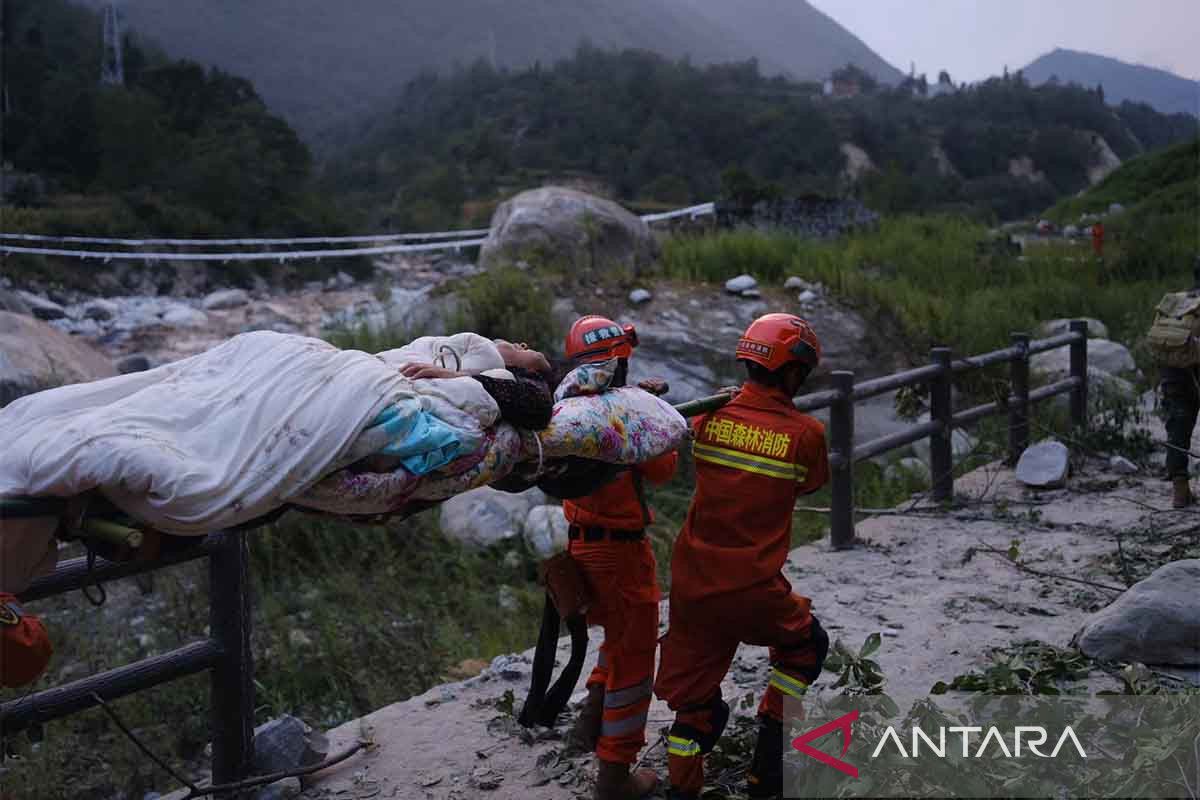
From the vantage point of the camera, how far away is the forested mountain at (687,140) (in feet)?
109

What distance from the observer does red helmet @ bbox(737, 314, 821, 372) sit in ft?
11.5

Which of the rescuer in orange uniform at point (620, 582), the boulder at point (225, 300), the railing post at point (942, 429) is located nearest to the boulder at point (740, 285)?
the railing post at point (942, 429)

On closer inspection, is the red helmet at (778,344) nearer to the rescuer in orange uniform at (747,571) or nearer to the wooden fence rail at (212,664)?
the rescuer in orange uniform at (747,571)

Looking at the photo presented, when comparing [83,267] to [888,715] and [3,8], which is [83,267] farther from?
[3,8]

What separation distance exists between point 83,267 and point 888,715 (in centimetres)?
1383

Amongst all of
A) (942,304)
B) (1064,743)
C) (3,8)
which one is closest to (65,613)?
(1064,743)

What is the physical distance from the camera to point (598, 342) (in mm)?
3541

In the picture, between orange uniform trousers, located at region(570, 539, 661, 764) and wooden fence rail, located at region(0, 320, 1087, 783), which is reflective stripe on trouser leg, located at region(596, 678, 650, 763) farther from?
wooden fence rail, located at region(0, 320, 1087, 783)

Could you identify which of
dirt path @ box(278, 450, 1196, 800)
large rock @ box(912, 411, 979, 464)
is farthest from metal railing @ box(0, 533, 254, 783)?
large rock @ box(912, 411, 979, 464)

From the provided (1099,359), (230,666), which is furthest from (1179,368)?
(230,666)

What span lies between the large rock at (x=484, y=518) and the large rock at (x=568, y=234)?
14.2 feet

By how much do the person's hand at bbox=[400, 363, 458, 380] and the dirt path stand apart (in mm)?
1595

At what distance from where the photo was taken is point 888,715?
3375 millimetres

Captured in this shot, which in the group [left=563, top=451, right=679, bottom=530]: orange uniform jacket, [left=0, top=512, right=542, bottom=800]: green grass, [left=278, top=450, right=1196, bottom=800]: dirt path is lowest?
[left=0, top=512, right=542, bottom=800]: green grass
